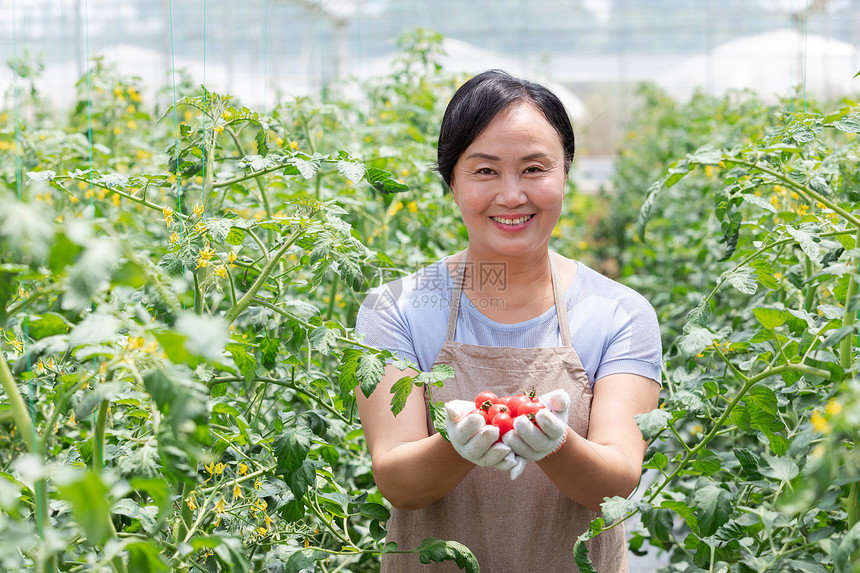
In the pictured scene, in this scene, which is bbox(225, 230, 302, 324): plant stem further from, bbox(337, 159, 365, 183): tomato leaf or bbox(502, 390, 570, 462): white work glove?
bbox(502, 390, 570, 462): white work glove

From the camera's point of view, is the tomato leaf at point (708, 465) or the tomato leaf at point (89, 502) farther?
the tomato leaf at point (708, 465)

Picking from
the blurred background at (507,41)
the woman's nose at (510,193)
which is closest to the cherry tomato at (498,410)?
the woman's nose at (510,193)

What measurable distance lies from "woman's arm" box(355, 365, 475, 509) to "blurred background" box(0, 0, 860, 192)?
5886mm

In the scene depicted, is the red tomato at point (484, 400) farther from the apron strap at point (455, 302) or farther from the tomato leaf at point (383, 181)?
the tomato leaf at point (383, 181)

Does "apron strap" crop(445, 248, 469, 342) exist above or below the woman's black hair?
below

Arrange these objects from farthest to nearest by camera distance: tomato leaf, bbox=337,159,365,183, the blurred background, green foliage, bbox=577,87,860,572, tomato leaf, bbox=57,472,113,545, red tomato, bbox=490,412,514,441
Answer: the blurred background → tomato leaf, bbox=337,159,365,183 → red tomato, bbox=490,412,514,441 → green foliage, bbox=577,87,860,572 → tomato leaf, bbox=57,472,113,545

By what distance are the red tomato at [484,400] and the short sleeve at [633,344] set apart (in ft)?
1.03

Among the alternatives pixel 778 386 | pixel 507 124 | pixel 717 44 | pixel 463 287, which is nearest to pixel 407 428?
pixel 463 287

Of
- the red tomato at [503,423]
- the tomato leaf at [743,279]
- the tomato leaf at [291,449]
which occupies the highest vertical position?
the tomato leaf at [743,279]

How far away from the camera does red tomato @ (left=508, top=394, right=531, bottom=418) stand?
1.12 m

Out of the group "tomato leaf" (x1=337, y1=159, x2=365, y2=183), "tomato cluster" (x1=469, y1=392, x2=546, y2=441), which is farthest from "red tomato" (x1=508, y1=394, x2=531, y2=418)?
"tomato leaf" (x1=337, y1=159, x2=365, y2=183)

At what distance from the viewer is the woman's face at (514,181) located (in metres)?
1.43

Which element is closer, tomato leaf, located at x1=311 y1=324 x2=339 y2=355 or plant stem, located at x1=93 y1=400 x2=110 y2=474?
plant stem, located at x1=93 y1=400 x2=110 y2=474

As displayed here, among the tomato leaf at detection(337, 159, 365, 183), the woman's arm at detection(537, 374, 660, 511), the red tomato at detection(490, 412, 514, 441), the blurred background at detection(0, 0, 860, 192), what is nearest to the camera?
the red tomato at detection(490, 412, 514, 441)
